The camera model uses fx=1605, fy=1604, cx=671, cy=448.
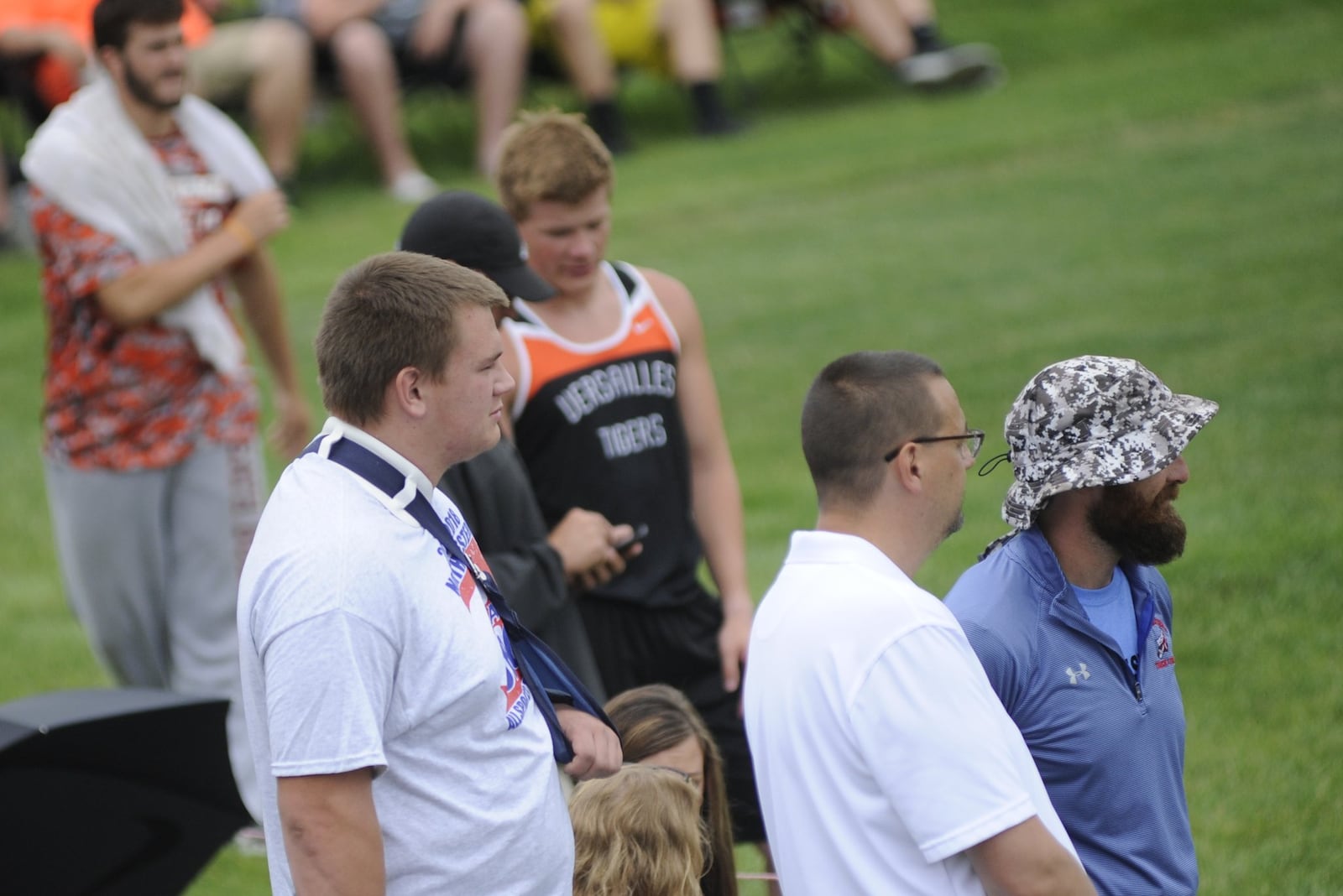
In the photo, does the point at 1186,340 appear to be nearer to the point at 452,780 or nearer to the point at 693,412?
the point at 693,412

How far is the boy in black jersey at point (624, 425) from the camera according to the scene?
3971 millimetres

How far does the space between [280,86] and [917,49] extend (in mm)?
5327

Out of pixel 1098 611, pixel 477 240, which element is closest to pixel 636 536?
pixel 477 240

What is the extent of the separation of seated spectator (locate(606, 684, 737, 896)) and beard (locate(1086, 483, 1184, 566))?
103 centimetres

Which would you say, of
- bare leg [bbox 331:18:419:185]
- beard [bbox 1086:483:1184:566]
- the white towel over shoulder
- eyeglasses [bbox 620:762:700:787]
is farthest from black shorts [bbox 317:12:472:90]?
beard [bbox 1086:483:1184:566]

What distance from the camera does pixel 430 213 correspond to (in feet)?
11.8

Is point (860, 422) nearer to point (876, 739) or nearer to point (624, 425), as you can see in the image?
point (876, 739)

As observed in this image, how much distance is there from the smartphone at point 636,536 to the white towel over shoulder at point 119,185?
160cm

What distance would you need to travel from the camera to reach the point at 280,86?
12.2 m

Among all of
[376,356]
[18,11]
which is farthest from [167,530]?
[18,11]

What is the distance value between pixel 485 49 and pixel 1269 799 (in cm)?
951

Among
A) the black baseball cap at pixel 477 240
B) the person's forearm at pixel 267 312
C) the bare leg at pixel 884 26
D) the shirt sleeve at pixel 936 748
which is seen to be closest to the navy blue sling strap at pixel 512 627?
the shirt sleeve at pixel 936 748

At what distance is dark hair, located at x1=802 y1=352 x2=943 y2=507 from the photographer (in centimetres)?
272

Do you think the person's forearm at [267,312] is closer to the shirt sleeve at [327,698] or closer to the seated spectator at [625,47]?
the shirt sleeve at [327,698]
